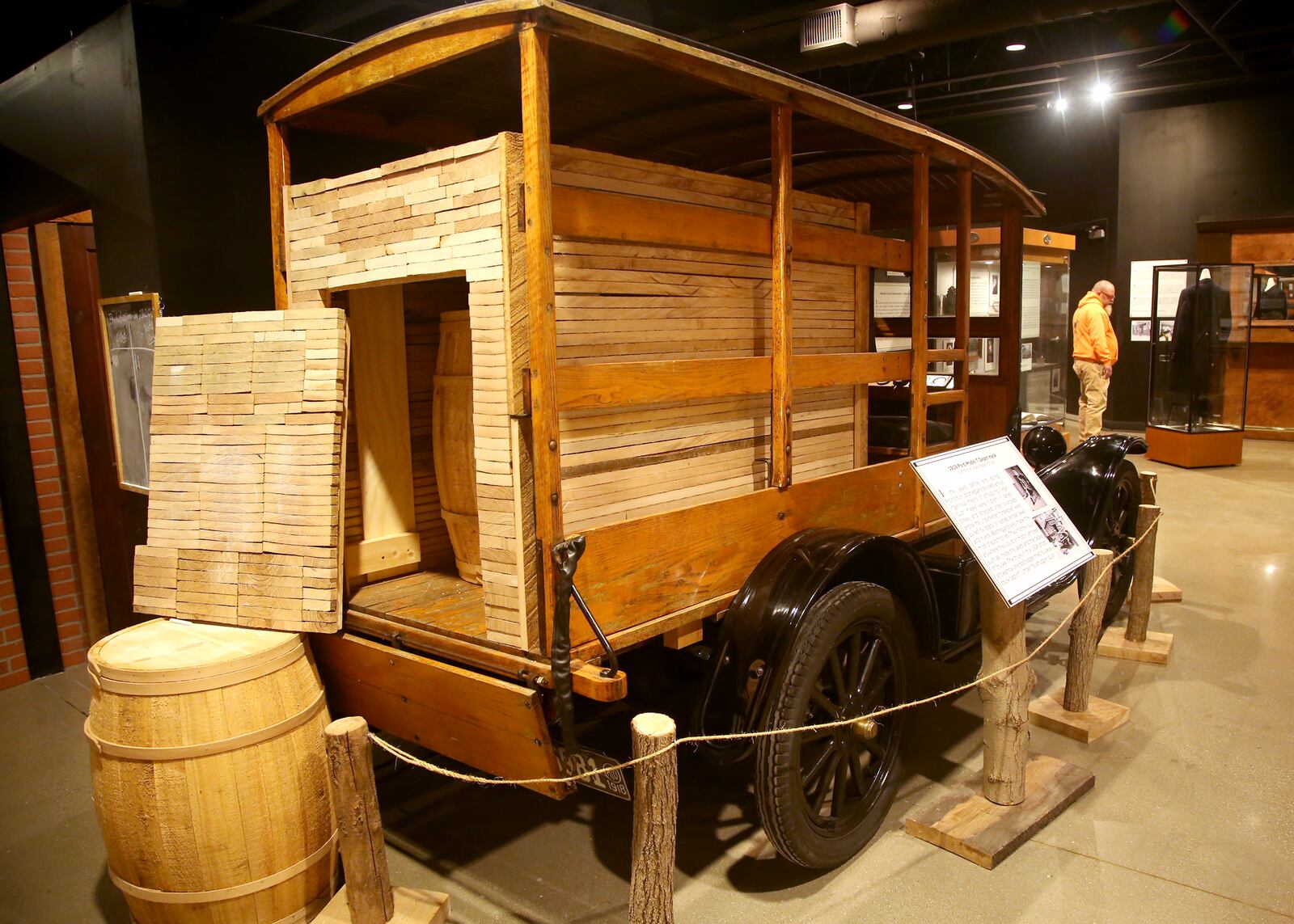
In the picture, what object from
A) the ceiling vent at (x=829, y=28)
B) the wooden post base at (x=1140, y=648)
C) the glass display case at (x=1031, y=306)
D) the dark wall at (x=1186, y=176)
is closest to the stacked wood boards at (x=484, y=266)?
the wooden post base at (x=1140, y=648)

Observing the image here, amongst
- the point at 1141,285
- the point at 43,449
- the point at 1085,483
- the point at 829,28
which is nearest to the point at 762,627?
the point at 1085,483

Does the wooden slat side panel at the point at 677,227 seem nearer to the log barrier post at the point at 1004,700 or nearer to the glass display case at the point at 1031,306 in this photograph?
the log barrier post at the point at 1004,700

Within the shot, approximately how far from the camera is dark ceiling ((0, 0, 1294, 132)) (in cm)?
606

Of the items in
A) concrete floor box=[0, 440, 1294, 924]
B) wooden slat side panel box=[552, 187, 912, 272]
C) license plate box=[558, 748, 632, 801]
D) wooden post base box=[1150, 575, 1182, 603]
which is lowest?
concrete floor box=[0, 440, 1294, 924]

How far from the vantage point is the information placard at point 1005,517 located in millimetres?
2777

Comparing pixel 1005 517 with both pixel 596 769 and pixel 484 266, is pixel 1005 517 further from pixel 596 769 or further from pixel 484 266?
pixel 484 266

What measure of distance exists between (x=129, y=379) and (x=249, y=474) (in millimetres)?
1700

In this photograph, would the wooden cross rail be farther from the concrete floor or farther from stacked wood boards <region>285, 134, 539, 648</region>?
the concrete floor

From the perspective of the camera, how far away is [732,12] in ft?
25.4

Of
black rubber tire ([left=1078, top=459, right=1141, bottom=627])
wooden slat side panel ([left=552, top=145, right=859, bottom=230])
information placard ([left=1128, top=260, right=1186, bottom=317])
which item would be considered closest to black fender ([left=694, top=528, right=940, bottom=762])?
wooden slat side panel ([left=552, top=145, right=859, bottom=230])

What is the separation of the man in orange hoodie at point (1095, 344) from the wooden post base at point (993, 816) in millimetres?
7240

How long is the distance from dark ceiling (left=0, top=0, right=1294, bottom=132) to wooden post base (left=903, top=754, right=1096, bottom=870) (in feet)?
14.0

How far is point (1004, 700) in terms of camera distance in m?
3.10

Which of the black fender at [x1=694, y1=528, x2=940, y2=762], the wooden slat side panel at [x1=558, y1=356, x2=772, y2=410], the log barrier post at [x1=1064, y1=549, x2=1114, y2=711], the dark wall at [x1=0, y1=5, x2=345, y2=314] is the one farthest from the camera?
the log barrier post at [x1=1064, y1=549, x2=1114, y2=711]
